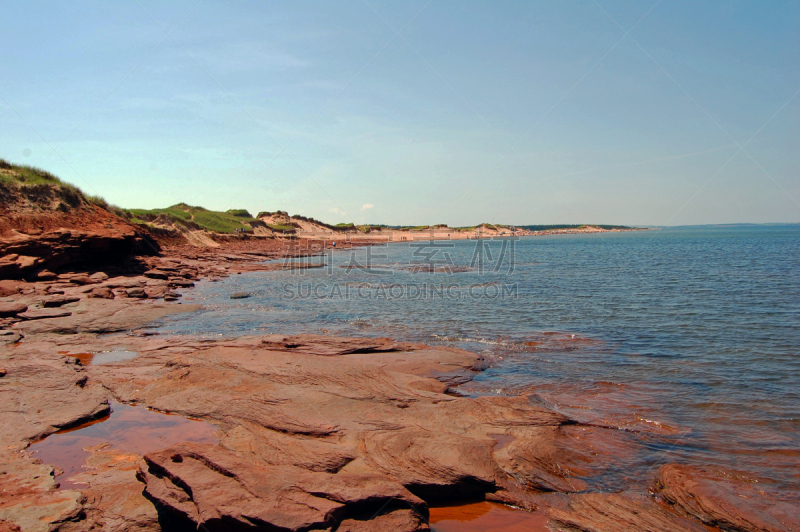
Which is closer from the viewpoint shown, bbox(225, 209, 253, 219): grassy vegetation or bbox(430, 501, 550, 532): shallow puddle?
bbox(430, 501, 550, 532): shallow puddle

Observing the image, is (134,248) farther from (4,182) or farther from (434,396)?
(434,396)

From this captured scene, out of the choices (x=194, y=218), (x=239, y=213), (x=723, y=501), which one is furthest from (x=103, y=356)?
(x=239, y=213)

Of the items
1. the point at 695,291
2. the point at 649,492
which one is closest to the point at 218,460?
the point at 649,492

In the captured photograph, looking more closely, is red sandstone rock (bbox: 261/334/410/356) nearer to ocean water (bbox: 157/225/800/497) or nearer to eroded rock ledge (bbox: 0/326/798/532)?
eroded rock ledge (bbox: 0/326/798/532)

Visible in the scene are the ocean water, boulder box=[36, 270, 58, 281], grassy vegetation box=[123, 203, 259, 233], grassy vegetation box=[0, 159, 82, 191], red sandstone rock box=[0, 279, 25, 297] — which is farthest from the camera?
grassy vegetation box=[123, 203, 259, 233]

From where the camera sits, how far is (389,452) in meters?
6.30

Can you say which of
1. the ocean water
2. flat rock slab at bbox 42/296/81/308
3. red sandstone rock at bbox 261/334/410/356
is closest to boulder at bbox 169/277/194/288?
the ocean water

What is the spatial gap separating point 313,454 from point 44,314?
14177mm

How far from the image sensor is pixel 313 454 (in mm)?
5973

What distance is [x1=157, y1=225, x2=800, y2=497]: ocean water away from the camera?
7.80m

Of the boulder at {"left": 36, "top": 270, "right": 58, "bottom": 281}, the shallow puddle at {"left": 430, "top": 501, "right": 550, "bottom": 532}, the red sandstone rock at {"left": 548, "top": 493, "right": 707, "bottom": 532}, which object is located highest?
the boulder at {"left": 36, "top": 270, "right": 58, "bottom": 281}

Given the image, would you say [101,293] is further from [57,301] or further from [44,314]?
[44,314]

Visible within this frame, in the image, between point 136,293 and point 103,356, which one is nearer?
point 103,356

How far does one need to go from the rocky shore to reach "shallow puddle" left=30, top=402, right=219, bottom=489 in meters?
0.16
